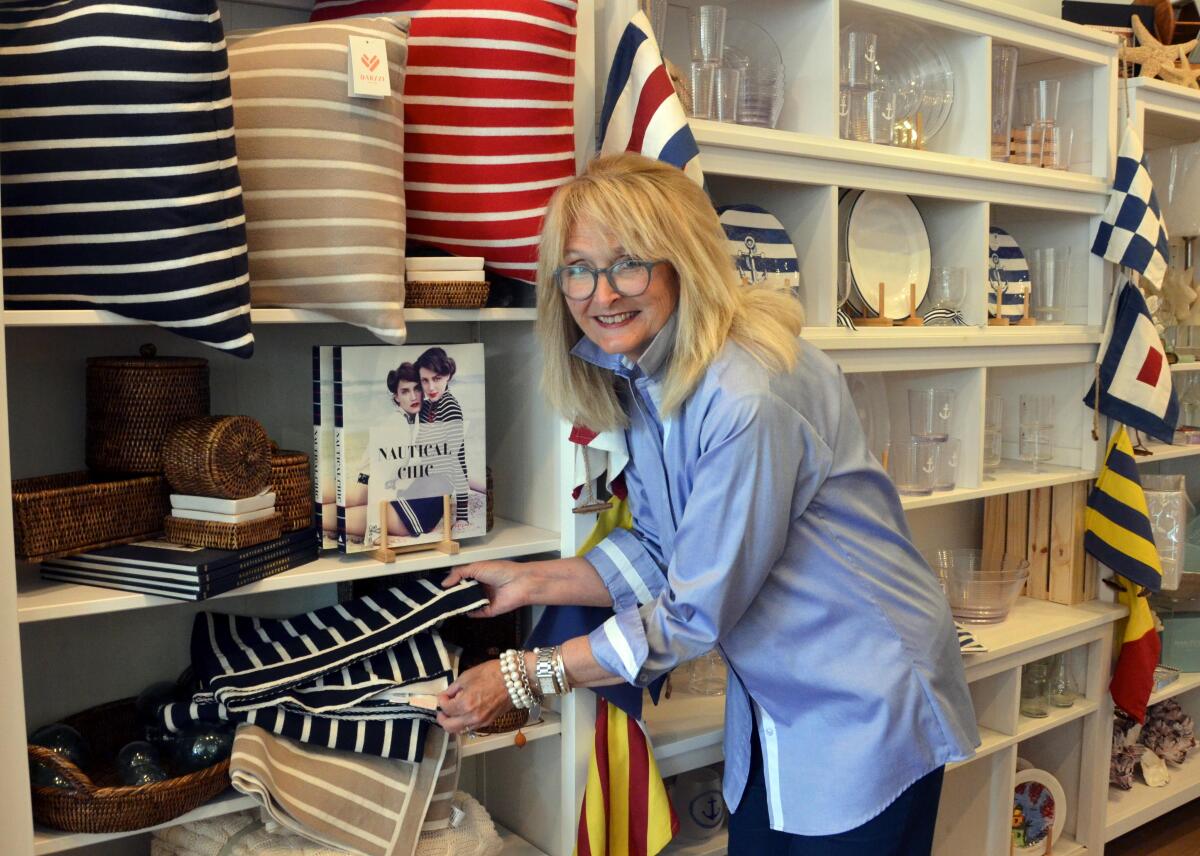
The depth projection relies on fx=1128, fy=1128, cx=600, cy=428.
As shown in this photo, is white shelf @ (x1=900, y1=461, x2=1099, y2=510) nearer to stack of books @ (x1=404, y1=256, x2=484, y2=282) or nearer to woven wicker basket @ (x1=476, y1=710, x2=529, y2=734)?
woven wicker basket @ (x1=476, y1=710, x2=529, y2=734)

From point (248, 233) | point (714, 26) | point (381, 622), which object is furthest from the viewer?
point (714, 26)

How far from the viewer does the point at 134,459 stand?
1.49 metres

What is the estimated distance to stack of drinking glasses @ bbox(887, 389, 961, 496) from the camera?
91.4 inches

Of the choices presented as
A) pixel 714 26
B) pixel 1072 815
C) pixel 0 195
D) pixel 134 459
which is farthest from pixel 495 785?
pixel 1072 815

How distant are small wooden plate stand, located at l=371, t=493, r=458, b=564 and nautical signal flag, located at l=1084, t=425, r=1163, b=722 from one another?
1733mm

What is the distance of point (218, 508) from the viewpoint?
1.45m

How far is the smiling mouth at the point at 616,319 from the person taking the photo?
1505 mm

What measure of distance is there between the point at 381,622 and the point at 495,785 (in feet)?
1.83

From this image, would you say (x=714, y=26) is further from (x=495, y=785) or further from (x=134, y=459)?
(x=495, y=785)

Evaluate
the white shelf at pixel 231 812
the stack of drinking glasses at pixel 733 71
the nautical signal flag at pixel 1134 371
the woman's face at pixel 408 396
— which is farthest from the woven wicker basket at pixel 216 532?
the nautical signal flag at pixel 1134 371

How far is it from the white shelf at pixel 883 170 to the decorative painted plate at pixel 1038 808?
4.44ft

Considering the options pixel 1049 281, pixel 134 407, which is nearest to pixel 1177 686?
pixel 1049 281

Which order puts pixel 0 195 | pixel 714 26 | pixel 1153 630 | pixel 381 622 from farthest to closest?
pixel 1153 630 < pixel 714 26 < pixel 381 622 < pixel 0 195

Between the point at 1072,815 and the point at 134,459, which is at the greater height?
the point at 134,459
